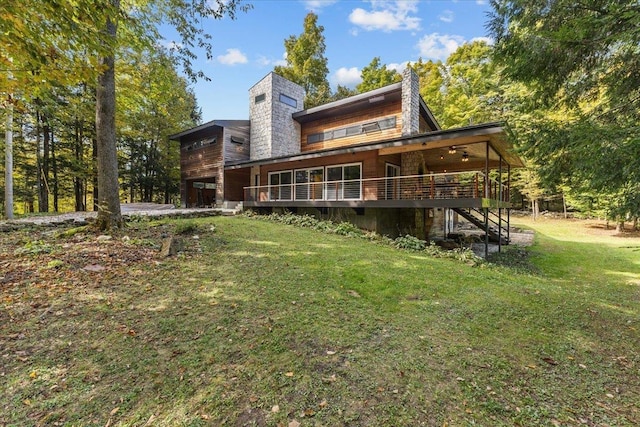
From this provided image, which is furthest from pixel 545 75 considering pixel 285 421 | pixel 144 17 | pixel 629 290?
pixel 144 17

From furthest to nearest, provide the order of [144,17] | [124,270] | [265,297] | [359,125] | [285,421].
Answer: [359,125]
[144,17]
[124,270]
[265,297]
[285,421]

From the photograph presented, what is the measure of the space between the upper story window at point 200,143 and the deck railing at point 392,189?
5255mm

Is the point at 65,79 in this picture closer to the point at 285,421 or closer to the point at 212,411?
the point at 212,411

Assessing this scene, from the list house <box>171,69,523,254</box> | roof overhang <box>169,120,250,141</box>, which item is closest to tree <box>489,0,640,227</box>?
house <box>171,69,523,254</box>

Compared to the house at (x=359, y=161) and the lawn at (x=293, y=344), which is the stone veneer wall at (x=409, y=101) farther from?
the lawn at (x=293, y=344)

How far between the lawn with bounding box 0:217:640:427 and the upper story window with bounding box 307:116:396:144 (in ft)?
32.0

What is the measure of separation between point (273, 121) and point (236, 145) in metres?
3.01

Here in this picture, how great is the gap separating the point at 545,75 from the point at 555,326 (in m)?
4.87

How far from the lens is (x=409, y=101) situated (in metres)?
13.0

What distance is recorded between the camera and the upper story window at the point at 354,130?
1416 centimetres

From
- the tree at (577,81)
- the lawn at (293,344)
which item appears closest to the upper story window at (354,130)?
the tree at (577,81)

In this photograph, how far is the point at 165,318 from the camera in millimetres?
3652

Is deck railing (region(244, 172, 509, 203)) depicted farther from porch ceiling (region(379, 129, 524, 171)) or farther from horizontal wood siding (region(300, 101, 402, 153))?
horizontal wood siding (region(300, 101, 402, 153))

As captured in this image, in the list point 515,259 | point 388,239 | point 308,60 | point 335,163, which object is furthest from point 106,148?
point 308,60
